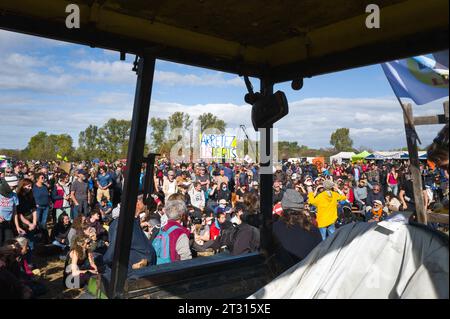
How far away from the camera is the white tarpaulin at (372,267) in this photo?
1.49 meters

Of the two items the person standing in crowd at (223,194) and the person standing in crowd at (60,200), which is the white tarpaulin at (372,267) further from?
the person standing in crowd at (223,194)

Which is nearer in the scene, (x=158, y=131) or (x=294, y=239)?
(x=294, y=239)

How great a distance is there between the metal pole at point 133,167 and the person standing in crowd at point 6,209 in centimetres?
466

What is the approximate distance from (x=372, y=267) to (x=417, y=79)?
4.74ft

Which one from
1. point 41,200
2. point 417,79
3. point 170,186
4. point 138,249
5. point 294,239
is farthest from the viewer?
point 170,186

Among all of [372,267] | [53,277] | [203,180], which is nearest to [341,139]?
[203,180]

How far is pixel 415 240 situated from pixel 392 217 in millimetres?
220

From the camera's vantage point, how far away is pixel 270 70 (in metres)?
3.25

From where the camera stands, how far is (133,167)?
2555 mm

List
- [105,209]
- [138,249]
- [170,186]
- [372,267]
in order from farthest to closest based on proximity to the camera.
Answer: [170,186]
[105,209]
[138,249]
[372,267]

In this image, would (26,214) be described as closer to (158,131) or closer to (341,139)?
(158,131)

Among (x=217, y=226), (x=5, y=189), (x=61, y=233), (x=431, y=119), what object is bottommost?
(x=61, y=233)
